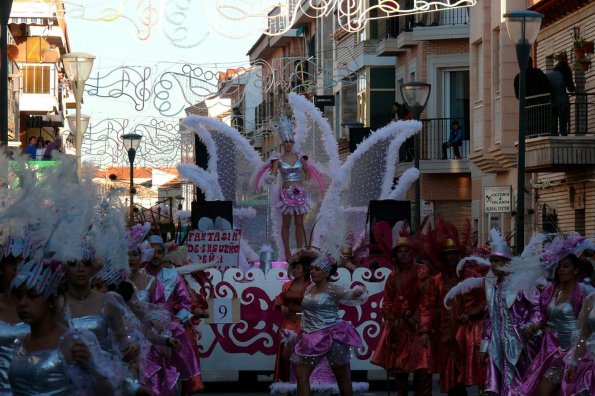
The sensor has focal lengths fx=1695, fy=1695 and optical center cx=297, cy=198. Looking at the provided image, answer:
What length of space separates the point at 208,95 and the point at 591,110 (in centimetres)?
785

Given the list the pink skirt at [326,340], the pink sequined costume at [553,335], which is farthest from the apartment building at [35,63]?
the pink sequined costume at [553,335]

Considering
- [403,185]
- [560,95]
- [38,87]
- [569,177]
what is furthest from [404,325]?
[38,87]

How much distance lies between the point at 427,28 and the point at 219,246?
25.8 metres

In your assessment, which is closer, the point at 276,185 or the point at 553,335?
the point at 553,335

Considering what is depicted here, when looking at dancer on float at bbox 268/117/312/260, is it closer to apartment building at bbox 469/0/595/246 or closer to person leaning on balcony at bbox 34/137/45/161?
person leaning on balcony at bbox 34/137/45/161

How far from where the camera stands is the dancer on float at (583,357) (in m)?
11.6

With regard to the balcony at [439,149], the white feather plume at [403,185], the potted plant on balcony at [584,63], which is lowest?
the white feather plume at [403,185]

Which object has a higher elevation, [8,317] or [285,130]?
[285,130]

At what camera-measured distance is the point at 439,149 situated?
45219mm

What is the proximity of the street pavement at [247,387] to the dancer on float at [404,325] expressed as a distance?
90.8 inches

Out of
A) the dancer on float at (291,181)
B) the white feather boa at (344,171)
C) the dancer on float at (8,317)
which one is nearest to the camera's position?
the dancer on float at (8,317)

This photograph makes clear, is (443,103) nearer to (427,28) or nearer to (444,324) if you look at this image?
(427,28)

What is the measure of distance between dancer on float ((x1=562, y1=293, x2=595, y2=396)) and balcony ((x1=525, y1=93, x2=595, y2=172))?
61.2 feet

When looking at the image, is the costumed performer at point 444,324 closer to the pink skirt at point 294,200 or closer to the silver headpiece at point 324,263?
the silver headpiece at point 324,263
